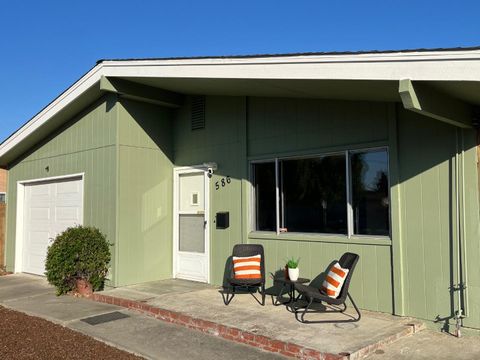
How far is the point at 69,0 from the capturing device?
28.6ft

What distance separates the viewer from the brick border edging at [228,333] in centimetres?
430

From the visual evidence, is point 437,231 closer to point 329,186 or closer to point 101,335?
point 329,186

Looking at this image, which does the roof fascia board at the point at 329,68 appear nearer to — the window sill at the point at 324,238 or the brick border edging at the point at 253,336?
the window sill at the point at 324,238

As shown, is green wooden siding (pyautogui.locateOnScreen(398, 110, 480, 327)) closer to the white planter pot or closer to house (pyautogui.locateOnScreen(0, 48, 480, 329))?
house (pyautogui.locateOnScreen(0, 48, 480, 329))

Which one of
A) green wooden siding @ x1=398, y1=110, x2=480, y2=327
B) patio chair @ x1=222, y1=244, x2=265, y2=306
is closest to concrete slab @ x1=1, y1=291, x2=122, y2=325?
patio chair @ x1=222, y1=244, x2=265, y2=306

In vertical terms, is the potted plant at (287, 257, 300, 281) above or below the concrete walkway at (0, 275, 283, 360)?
above

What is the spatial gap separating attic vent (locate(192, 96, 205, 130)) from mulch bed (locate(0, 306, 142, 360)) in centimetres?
413

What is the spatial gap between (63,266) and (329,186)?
4557 mm

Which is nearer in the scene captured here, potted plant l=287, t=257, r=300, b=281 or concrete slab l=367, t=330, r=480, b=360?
concrete slab l=367, t=330, r=480, b=360

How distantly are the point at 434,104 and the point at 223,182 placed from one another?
13.1 ft

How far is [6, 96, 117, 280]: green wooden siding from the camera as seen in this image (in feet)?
26.3

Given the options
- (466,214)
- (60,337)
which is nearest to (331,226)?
(466,214)

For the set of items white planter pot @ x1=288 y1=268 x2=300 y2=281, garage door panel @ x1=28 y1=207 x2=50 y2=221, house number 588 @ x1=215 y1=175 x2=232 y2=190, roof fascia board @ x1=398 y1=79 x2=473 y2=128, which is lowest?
white planter pot @ x1=288 y1=268 x2=300 y2=281

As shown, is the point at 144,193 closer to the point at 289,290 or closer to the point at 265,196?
the point at 265,196
